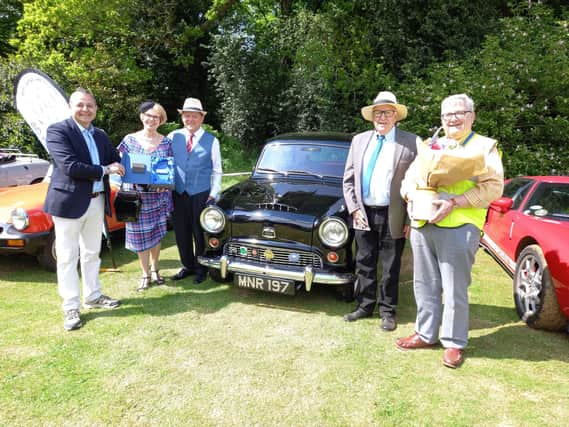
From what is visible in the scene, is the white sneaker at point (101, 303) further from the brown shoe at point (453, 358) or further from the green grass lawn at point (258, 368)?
Answer: the brown shoe at point (453, 358)

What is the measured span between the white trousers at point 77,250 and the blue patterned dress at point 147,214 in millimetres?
481

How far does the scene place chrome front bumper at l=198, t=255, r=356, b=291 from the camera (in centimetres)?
375

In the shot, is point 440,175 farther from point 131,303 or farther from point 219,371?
point 131,303

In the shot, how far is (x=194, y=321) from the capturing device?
12.5ft

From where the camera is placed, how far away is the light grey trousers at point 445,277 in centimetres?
292

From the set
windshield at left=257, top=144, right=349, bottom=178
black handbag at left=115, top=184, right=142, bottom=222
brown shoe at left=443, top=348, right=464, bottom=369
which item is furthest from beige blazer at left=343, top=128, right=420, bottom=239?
black handbag at left=115, top=184, right=142, bottom=222

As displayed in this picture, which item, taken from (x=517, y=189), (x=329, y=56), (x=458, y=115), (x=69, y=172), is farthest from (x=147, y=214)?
(x=329, y=56)

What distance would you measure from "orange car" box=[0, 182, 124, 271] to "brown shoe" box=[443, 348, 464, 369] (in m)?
4.30

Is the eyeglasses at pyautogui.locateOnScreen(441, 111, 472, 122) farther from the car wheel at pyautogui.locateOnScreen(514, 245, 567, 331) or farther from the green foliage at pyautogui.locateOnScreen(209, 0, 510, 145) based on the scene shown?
the green foliage at pyautogui.locateOnScreen(209, 0, 510, 145)

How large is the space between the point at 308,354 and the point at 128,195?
2429mm

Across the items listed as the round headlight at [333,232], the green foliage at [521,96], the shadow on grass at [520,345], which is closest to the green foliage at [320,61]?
the green foliage at [521,96]

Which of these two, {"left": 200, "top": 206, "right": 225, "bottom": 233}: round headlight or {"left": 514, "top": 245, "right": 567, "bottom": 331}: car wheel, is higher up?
{"left": 200, "top": 206, "right": 225, "bottom": 233}: round headlight

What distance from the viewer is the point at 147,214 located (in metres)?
4.42

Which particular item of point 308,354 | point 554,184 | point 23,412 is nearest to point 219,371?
point 308,354
